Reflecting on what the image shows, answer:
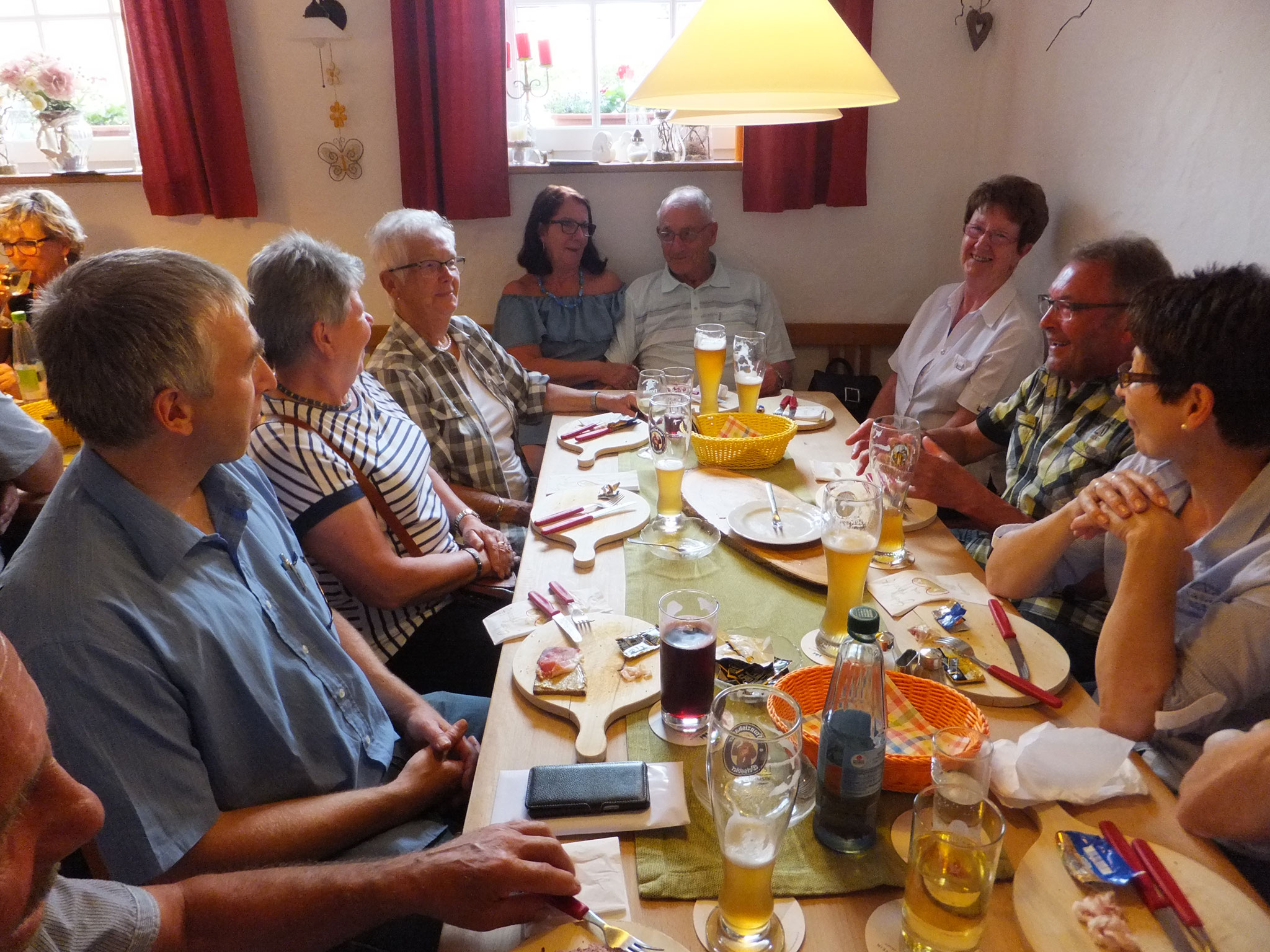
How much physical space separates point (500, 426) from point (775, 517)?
45.6 inches

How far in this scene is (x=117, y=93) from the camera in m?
3.64

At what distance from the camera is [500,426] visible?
2.59 meters

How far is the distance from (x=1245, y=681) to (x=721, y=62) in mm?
1188

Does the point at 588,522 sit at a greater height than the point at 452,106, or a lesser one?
lesser

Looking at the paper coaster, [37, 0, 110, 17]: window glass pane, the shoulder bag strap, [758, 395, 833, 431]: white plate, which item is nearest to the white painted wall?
[37, 0, 110, 17]: window glass pane

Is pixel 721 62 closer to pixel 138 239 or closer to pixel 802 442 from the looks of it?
pixel 802 442

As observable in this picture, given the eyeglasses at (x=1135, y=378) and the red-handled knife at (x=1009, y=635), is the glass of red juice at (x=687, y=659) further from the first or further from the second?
the eyeglasses at (x=1135, y=378)

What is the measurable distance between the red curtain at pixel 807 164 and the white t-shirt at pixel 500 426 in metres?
1.54

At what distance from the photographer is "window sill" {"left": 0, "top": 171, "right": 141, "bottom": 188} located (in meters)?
3.46

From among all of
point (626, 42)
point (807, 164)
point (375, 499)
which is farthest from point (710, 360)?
point (626, 42)

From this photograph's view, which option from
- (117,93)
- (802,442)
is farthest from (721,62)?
(117,93)

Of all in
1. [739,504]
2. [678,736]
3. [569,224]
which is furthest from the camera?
[569,224]

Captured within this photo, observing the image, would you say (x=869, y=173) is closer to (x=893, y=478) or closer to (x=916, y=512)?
(x=916, y=512)

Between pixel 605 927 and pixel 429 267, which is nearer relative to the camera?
pixel 605 927
